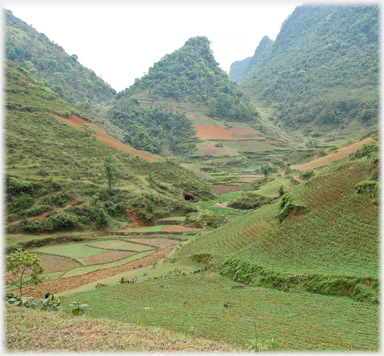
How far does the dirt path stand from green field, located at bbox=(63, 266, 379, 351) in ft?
9.35

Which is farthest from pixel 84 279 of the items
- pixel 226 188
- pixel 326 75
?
pixel 326 75

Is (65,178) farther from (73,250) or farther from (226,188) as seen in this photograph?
(226,188)

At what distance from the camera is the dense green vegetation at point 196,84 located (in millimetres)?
120250

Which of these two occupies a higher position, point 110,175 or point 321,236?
point 110,175

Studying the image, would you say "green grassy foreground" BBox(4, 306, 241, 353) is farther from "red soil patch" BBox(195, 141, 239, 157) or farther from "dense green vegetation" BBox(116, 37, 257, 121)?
"dense green vegetation" BBox(116, 37, 257, 121)

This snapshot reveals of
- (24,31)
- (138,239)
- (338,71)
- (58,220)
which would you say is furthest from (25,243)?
(338,71)

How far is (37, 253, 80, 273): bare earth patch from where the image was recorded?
2358 cm

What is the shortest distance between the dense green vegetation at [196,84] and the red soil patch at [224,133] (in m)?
11.2

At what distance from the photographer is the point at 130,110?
109 metres

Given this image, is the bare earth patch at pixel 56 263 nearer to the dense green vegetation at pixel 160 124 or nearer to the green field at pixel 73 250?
the green field at pixel 73 250

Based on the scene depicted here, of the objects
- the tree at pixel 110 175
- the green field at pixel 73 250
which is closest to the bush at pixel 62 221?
the green field at pixel 73 250

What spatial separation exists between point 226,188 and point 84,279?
1701 inches

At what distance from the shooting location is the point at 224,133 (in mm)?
104062

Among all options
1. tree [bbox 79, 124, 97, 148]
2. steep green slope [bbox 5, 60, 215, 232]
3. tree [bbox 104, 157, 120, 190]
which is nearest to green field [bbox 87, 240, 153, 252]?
steep green slope [bbox 5, 60, 215, 232]
